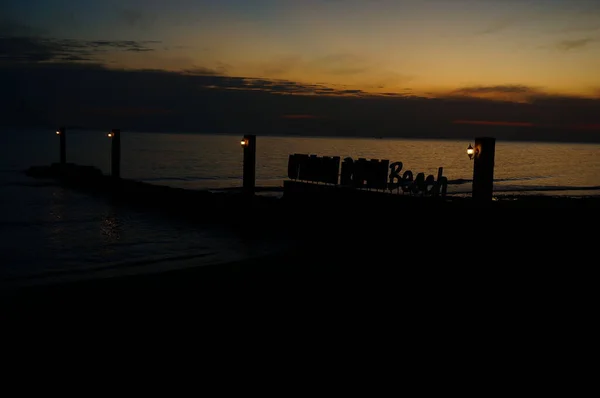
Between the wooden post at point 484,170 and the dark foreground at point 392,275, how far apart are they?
1.67 ft

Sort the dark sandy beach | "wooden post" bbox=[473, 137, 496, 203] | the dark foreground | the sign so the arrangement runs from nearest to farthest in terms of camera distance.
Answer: the dark foreground, the dark sandy beach, "wooden post" bbox=[473, 137, 496, 203], the sign

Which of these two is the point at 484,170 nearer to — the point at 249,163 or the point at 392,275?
the point at 392,275

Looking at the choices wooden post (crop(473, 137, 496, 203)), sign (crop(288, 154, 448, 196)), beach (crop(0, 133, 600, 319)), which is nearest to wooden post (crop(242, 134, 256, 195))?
beach (crop(0, 133, 600, 319))

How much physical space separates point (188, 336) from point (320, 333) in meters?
1.90

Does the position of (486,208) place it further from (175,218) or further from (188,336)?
(175,218)

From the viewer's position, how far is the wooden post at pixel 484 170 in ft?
47.1

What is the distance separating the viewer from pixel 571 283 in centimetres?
969

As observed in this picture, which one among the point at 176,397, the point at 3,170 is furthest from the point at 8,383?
the point at 3,170

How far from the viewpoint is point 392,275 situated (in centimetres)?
1084

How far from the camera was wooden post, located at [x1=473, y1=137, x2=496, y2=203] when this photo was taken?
14359 millimetres

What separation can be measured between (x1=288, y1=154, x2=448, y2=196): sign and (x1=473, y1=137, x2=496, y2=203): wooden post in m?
1.62

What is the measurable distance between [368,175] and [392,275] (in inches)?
304

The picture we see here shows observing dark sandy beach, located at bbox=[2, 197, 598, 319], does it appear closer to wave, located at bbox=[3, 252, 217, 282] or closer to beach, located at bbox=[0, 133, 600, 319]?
beach, located at bbox=[0, 133, 600, 319]

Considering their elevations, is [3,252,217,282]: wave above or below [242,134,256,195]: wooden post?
below
